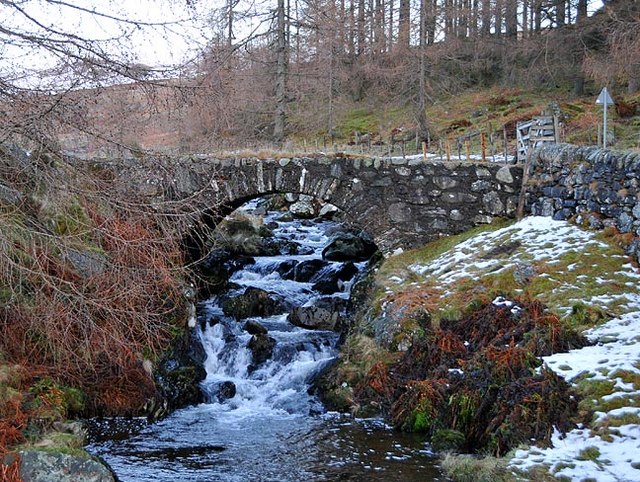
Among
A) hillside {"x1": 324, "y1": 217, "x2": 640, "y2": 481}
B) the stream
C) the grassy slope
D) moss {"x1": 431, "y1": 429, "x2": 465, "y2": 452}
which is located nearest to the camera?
hillside {"x1": 324, "y1": 217, "x2": 640, "y2": 481}

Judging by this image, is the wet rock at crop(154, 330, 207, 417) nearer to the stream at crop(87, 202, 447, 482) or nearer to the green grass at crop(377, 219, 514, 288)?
the stream at crop(87, 202, 447, 482)

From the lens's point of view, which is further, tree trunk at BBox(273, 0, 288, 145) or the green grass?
tree trunk at BBox(273, 0, 288, 145)

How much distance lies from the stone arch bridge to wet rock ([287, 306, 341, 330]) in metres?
1.52

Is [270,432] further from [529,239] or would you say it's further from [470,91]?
[470,91]

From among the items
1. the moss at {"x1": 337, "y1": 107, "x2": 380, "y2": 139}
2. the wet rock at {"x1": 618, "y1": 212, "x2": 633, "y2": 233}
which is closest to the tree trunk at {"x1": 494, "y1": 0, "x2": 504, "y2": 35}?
the moss at {"x1": 337, "y1": 107, "x2": 380, "y2": 139}

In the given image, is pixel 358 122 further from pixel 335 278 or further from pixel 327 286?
pixel 327 286

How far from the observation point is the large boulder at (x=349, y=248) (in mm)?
14734

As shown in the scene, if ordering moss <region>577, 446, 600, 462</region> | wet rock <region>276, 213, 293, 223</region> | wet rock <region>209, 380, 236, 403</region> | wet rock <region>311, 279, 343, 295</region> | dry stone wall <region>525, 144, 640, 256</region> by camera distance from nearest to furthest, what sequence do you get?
moss <region>577, 446, 600, 462</region>, dry stone wall <region>525, 144, 640, 256</region>, wet rock <region>209, 380, 236, 403</region>, wet rock <region>311, 279, 343, 295</region>, wet rock <region>276, 213, 293, 223</region>

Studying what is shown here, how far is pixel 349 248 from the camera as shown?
48.8 feet

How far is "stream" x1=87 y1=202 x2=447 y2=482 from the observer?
7031 mm

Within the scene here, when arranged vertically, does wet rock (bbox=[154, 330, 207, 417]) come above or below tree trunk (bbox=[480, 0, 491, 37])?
below

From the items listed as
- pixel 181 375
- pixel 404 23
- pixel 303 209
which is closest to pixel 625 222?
pixel 181 375

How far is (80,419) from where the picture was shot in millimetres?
8328

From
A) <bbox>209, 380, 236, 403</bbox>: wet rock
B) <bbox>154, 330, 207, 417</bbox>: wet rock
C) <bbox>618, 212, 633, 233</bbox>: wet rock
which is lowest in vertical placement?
<bbox>209, 380, 236, 403</bbox>: wet rock
